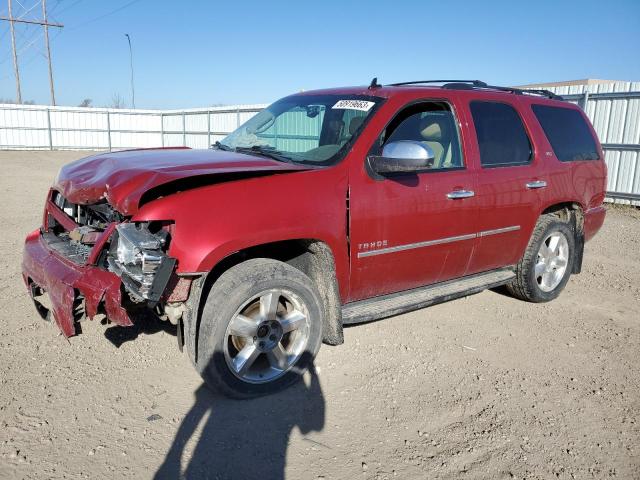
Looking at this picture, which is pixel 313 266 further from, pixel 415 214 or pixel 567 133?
pixel 567 133

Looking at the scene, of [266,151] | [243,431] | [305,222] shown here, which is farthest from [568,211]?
[243,431]

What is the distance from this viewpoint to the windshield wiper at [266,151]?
3848 mm

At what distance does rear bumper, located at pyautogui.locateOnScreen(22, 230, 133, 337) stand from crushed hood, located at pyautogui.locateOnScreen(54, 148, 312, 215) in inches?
16.5

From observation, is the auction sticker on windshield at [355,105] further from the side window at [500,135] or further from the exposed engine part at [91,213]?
the exposed engine part at [91,213]

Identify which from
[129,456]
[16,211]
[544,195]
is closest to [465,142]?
[544,195]

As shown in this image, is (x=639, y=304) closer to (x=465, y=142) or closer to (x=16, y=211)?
(x=465, y=142)

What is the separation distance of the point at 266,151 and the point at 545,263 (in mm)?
3102

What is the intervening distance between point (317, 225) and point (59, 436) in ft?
6.39

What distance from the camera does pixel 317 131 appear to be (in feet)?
14.0

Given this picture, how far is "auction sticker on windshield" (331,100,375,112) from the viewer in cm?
396

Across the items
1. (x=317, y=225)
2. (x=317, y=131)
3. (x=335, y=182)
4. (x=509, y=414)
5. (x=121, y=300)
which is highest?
(x=317, y=131)

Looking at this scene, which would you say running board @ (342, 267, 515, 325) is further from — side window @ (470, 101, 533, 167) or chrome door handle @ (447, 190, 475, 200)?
side window @ (470, 101, 533, 167)

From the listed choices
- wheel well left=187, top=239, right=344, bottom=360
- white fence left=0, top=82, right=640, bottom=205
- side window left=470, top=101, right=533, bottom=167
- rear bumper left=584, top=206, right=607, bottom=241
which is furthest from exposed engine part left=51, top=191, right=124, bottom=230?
white fence left=0, top=82, right=640, bottom=205

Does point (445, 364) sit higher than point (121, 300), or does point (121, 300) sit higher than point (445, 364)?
point (121, 300)
